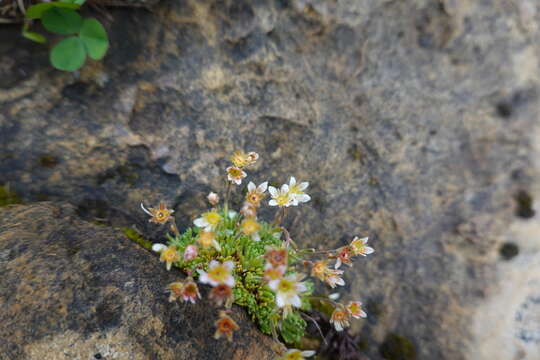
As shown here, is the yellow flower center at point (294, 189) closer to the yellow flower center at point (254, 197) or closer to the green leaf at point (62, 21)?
the yellow flower center at point (254, 197)

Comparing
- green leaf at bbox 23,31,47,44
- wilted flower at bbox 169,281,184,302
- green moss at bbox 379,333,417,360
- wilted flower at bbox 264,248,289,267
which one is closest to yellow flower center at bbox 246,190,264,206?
wilted flower at bbox 264,248,289,267

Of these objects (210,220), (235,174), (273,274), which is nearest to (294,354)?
(273,274)

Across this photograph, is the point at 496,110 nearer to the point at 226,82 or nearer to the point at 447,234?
the point at 447,234

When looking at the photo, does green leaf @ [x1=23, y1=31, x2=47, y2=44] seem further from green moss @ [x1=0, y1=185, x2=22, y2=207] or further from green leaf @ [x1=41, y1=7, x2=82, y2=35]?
green moss @ [x1=0, y1=185, x2=22, y2=207]

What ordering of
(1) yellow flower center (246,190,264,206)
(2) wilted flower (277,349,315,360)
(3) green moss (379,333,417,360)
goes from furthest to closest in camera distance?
1. (3) green moss (379,333,417,360)
2. (1) yellow flower center (246,190,264,206)
3. (2) wilted flower (277,349,315,360)

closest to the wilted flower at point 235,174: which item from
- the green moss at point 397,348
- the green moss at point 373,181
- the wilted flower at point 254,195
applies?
the wilted flower at point 254,195

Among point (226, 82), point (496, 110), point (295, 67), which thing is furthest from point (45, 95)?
point (496, 110)

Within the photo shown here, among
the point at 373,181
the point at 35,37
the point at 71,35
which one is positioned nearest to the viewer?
the point at 35,37

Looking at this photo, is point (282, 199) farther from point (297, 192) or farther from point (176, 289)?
point (176, 289)
